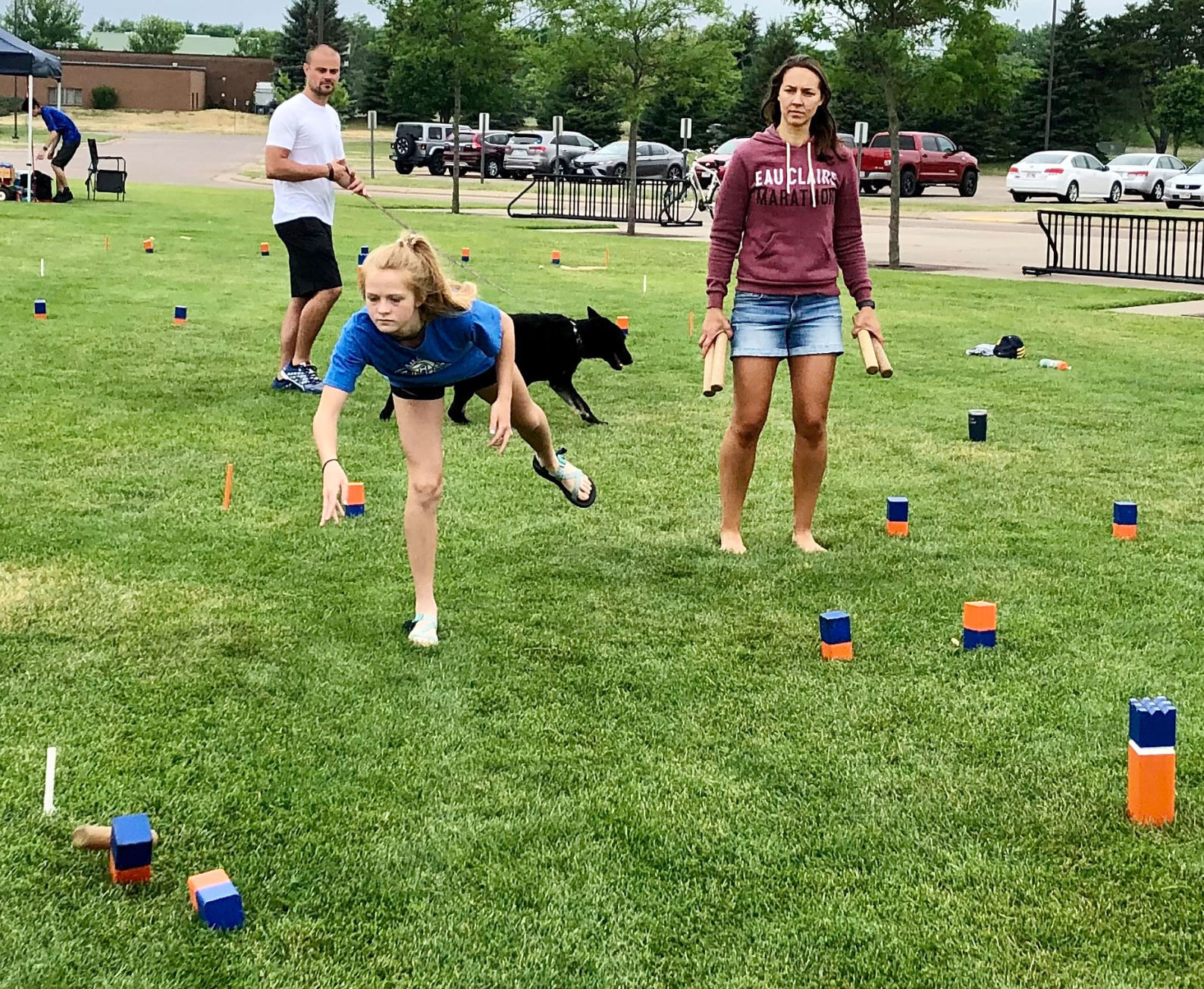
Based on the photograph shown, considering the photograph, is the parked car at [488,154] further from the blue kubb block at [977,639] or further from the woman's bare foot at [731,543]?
the blue kubb block at [977,639]

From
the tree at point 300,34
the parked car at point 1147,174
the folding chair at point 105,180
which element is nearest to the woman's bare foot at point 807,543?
the folding chair at point 105,180

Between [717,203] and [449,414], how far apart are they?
3.34m

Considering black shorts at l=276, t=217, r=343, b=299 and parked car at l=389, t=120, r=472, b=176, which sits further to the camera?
parked car at l=389, t=120, r=472, b=176

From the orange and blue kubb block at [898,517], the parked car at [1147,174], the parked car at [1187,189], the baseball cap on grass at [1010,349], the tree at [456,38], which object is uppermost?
the tree at [456,38]

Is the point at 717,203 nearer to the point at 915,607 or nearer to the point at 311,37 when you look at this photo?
the point at 915,607

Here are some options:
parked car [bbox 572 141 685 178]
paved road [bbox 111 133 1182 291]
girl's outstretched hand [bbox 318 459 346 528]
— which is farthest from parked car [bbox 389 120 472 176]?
girl's outstretched hand [bbox 318 459 346 528]

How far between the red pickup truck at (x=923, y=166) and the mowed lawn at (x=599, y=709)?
34.5 metres

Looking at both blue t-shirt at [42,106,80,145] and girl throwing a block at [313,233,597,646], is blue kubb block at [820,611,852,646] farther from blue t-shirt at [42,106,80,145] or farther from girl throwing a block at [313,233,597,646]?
blue t-shirt at [42,106,80,145]

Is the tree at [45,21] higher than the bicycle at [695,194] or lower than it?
higher

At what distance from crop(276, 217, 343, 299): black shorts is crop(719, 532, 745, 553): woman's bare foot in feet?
13.1

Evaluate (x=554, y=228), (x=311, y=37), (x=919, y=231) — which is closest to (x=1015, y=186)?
(x=919, y=231)

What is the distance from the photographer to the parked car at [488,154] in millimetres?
51691

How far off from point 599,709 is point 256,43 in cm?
13904

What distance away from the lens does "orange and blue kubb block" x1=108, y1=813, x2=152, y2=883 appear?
3311 millimetres
